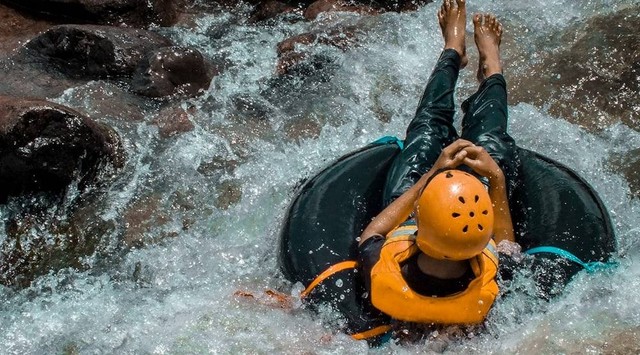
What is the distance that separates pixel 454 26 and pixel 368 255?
2.36m

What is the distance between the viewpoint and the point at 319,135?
261 inches

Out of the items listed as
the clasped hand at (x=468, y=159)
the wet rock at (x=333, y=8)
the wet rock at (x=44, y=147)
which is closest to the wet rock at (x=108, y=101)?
the wet rock at (x=44, y=147)

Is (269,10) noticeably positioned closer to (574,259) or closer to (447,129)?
(447,129)

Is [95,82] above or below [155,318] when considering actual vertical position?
above

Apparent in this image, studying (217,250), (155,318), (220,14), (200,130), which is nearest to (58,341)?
(155,318)

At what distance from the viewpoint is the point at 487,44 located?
19.4ft

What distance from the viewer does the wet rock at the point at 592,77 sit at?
672cm

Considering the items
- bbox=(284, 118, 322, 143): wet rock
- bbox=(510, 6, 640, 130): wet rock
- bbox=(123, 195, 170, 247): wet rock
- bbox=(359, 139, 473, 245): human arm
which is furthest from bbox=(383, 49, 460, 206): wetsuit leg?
bbox=(123, 195, 170, 247): wet rock

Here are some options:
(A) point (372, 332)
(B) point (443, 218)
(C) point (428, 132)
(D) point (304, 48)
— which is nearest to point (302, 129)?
(D) point (304, 48)

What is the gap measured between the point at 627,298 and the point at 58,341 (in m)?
3.30

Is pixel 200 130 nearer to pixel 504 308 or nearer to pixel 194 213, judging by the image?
pixel 194 213

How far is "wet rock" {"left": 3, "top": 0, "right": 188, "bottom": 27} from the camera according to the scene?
25.7ft

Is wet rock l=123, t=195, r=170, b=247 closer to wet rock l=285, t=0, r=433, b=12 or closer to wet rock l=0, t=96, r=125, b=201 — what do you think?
wet rock l=0, t=96, r=125, b=201

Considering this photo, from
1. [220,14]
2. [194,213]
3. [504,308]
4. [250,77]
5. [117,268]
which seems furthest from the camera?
[220,14]
